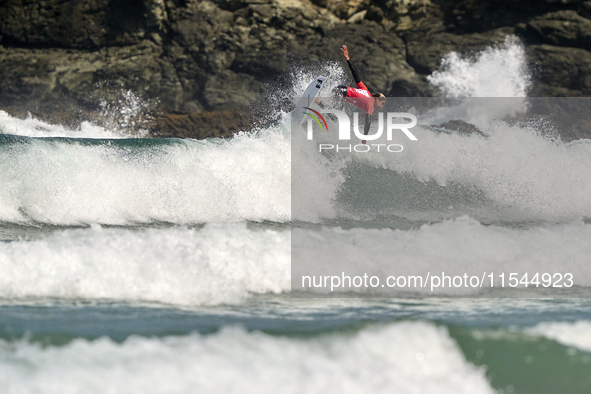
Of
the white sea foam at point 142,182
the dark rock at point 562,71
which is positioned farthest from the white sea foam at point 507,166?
the dark rock at point 562,71

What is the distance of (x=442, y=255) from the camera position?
363 cm

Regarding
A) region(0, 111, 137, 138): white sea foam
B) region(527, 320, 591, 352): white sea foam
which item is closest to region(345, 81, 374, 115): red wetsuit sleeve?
region(527, 320, 591, 352): white sea foam

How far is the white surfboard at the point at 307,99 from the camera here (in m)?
7.33

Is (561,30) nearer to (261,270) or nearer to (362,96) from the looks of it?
(362,96)

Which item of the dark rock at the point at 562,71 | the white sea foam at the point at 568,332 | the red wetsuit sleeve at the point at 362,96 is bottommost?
the white sea foam at the point at 568,332

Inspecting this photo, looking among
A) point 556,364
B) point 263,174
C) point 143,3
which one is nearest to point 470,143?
point 263,174

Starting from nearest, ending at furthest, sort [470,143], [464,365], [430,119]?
1. [464,365]
2. [470,143]
3. [430,119]

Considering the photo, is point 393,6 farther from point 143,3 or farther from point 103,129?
point 103,129

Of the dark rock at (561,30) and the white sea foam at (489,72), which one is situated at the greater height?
the dark rock at (561,30)

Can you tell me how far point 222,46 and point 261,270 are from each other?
35.9ft

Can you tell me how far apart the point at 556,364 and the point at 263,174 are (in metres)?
4.83

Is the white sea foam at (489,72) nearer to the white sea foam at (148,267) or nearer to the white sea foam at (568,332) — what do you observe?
the white sea foam at (148,267)

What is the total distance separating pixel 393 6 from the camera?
13.1 m

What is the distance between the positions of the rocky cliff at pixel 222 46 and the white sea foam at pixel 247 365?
36.3ft
